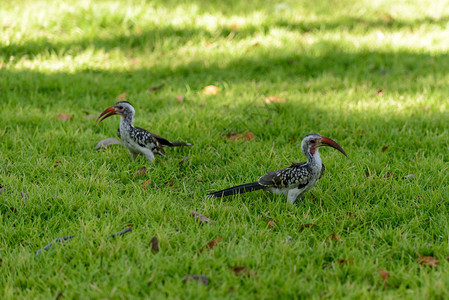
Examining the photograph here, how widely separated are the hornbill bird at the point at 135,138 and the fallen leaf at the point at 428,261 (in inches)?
105

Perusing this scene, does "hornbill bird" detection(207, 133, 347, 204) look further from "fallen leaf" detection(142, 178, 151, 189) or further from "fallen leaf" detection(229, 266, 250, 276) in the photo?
"fallen leaf" detection(229, 266, 250, 276)

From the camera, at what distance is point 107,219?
11.8ft

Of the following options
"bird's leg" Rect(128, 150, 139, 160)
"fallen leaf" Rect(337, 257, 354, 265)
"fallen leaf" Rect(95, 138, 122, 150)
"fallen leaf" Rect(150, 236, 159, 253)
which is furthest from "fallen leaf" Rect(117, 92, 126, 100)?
"fallen leaf" Rect(337, 257, 354, 265)

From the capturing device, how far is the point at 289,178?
3852mm

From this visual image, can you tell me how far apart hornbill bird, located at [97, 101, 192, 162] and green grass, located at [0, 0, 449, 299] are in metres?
0.16

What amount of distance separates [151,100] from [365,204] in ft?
11.8

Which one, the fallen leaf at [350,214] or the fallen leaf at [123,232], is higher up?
the fallen leaf at [123,232]

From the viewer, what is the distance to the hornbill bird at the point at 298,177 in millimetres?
3832

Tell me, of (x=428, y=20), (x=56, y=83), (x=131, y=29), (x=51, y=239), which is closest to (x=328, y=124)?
(x=51, y=239)

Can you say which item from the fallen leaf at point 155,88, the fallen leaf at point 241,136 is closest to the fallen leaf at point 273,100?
the fallen leaf at point 241,136

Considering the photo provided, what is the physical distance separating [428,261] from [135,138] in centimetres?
288

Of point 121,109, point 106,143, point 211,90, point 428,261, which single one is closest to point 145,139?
point 121,109

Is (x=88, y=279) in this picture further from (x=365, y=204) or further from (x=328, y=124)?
(x=328, y=124)

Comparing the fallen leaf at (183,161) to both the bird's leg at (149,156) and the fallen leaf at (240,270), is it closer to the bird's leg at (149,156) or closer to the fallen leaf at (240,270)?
the bird's leg at (149,156)
